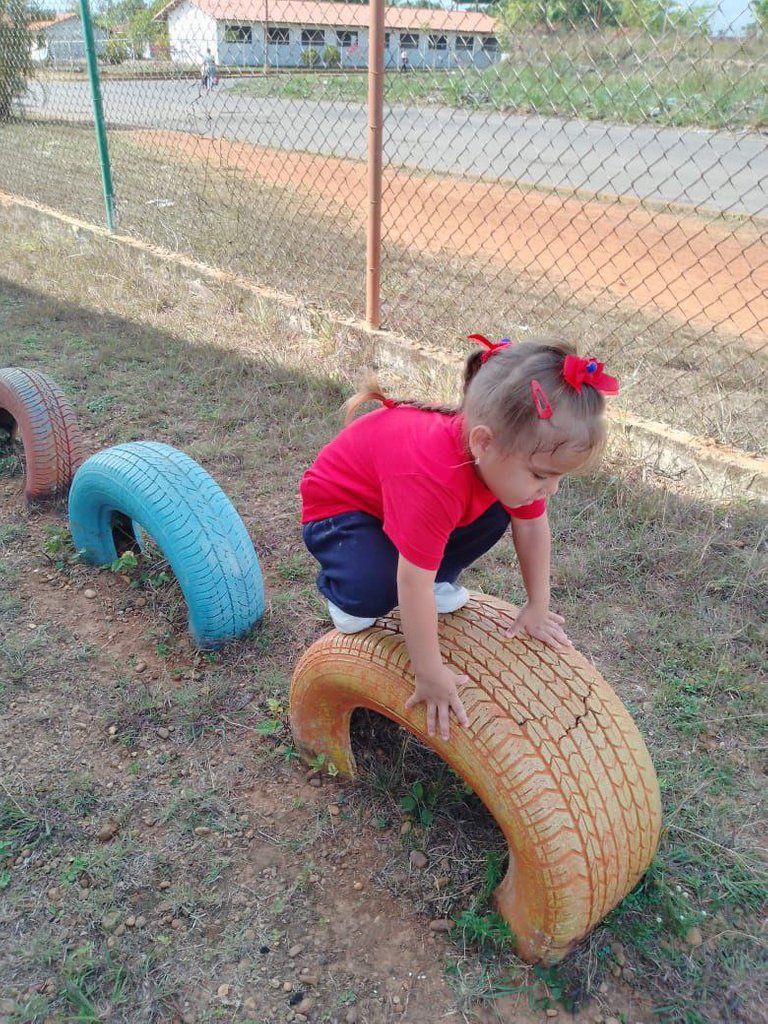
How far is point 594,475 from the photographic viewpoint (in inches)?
144

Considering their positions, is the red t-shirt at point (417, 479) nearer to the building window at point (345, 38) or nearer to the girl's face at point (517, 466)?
the girl's face at point (517, 466)

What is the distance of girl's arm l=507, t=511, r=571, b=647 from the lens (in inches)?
77.3

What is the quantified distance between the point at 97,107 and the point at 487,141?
5975mm

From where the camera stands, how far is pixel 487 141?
1094cm

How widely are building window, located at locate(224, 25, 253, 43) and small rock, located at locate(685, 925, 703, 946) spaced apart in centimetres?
653

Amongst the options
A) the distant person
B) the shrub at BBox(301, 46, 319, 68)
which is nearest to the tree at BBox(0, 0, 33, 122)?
the distant person

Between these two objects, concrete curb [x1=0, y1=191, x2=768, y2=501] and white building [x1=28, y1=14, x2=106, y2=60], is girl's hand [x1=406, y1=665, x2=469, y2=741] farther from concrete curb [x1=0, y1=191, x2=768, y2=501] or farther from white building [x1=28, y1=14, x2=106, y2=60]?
white building [x1=28, y1=14, x2=106, y2=60]

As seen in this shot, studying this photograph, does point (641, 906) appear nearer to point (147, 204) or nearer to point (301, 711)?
point (301, 711)

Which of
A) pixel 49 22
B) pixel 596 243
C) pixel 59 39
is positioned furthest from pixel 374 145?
pixel 49 22

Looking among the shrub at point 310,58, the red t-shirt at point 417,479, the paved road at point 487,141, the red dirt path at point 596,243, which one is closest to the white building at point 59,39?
the paved road at point 487,141

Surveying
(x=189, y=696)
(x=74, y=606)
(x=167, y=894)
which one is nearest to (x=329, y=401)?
(x=74, y=606)

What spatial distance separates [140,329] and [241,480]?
2.29m

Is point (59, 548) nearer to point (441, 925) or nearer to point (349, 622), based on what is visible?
point (349, 622)

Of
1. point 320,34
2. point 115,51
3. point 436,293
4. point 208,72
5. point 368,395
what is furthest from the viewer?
point 115,51
